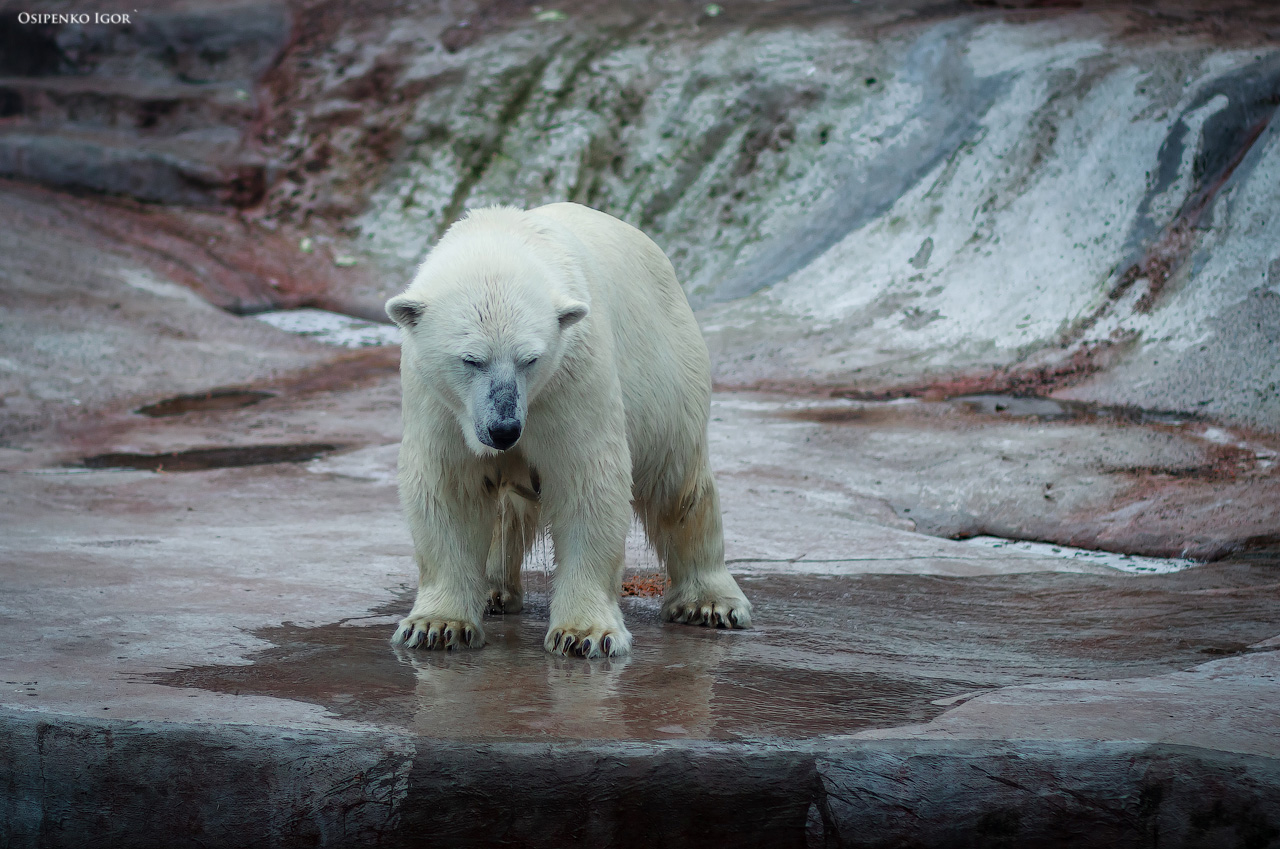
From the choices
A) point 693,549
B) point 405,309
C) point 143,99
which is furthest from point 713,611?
point 143,99

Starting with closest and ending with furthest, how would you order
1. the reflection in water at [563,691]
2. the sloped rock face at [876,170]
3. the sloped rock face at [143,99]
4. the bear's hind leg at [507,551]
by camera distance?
1. the reflection in water at [563,691]
2. the bear's hind leg at [507,551]
3. the sloped rock face at [876,170]
4. the sloped rock face at [143,99]

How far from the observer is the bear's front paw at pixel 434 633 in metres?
3.20

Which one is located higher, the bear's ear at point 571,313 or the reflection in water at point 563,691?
the bear's ear at point 571,313

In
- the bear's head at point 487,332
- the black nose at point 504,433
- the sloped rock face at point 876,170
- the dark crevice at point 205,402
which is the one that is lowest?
the black nose at point 504,433

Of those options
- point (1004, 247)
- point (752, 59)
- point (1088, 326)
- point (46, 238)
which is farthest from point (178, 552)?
point (752, 59)

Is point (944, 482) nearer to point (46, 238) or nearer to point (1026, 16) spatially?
point (1026, 16)

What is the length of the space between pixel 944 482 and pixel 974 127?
590 cm

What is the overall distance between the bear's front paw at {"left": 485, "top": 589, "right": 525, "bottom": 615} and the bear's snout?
1068 millimetres

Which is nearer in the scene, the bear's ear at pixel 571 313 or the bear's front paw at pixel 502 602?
the bear's ear at pixel 571 313

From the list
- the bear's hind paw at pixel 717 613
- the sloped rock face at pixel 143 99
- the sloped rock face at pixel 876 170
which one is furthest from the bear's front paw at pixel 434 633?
the sloped rock face at pixel 143 99

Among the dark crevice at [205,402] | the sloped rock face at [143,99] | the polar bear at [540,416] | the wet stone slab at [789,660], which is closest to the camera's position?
the wet stone slab at [789,660]

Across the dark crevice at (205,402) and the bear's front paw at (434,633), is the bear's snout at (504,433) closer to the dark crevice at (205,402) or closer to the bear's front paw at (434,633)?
the bear's front paw at (434,633)

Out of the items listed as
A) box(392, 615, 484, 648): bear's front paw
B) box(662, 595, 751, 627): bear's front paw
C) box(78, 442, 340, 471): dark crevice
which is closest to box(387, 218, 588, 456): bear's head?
box(392, 615, 484, 648): bear's front paw

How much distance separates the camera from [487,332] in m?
2.95
